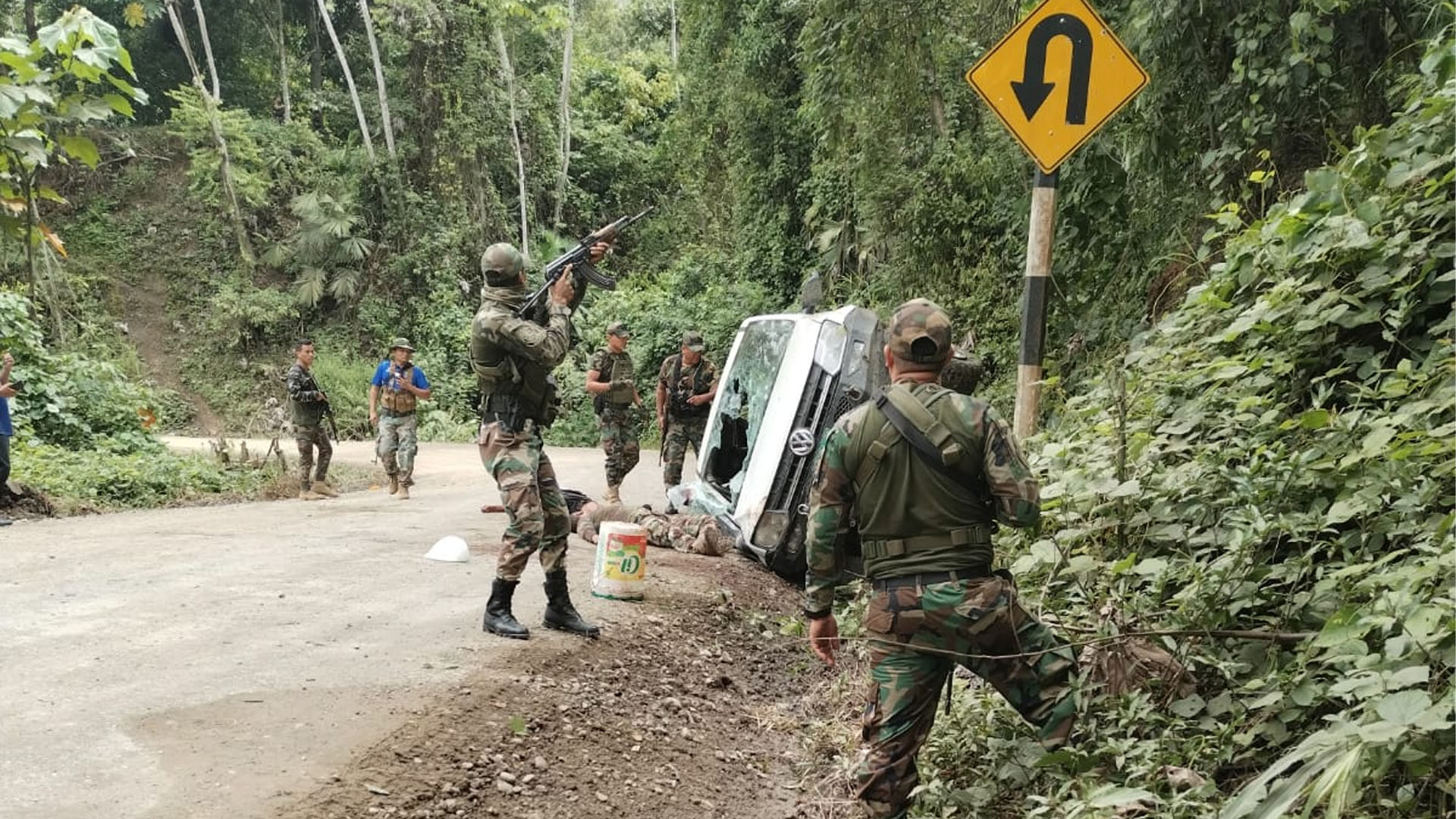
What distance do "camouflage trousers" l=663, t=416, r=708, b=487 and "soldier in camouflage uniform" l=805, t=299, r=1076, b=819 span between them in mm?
7302

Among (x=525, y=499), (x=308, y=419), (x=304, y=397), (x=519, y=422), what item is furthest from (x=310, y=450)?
(x=525, y=499)

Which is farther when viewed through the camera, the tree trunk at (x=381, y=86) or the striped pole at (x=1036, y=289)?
the tree trunk at (x=381, y=86)

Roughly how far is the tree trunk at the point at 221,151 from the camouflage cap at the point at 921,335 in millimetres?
29200

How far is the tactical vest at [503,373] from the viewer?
5203 mm

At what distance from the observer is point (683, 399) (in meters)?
10.5

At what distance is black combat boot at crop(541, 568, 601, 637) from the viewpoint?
17.7 ft

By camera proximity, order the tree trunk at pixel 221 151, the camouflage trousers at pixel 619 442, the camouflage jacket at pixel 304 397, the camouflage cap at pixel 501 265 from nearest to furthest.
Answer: the camouflage cap at pixel 501 265
the camouflage trousers at pixel 619 442
the camouflage jacket at pixel 304 397
the tree trunk at pixel 221 151

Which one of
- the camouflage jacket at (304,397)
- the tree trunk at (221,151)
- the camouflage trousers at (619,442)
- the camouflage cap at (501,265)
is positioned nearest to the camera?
the camouflage cap at (501,265)

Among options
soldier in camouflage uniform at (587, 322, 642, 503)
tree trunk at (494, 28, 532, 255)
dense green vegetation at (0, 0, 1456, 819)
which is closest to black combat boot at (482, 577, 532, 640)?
dense green vegetation at (0, 0, 1456, 819)

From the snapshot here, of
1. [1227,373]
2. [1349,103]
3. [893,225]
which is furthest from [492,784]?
[893,225]

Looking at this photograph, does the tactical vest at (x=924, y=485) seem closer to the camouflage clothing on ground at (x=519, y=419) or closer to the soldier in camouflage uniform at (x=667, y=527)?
the camouflage clothing on ground at (x=519, y=419)

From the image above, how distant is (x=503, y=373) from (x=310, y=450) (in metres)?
8.22

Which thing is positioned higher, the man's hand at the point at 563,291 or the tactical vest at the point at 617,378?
the man's hand at the point at 563,291

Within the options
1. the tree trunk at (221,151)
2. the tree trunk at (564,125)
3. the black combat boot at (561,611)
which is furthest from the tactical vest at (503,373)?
the tree trunk at (564,125)
